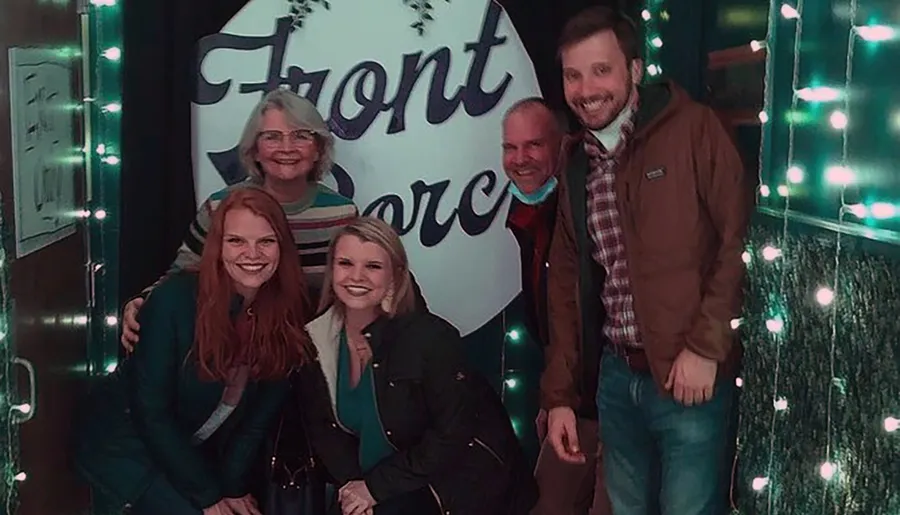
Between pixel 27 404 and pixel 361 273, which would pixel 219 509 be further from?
pixel 361 273

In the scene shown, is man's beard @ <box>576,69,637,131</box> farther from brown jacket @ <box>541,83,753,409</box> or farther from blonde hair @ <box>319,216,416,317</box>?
blonde hair @ <box>319,216,416,317</box>

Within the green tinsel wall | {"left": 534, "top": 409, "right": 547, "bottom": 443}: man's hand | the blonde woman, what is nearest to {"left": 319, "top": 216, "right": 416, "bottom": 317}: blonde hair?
the blonde woman

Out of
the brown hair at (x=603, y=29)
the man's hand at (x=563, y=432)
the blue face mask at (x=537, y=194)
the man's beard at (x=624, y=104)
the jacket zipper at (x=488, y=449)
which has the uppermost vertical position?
the brown hair at (x=603, y=29)

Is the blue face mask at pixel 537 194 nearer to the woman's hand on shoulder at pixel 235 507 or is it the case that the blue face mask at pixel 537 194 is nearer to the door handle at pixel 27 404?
the woman's hand on shoulder at pixel 235 507

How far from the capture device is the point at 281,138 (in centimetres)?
279

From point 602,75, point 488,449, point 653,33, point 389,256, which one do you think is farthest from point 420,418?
point 653,33

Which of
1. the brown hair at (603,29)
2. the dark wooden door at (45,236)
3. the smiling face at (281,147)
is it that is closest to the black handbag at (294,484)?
the dark wooden door at (45,236)

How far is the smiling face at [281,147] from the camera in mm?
2787

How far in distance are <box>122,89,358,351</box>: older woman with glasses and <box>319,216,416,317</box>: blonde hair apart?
151 millimetres

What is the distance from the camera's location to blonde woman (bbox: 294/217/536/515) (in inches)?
103

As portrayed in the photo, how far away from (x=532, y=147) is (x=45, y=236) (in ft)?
4.18

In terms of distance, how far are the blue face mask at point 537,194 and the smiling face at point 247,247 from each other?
670 millimetres

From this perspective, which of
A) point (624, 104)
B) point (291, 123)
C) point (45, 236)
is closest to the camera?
point (624, 104)

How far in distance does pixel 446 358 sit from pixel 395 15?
3.22 ft
